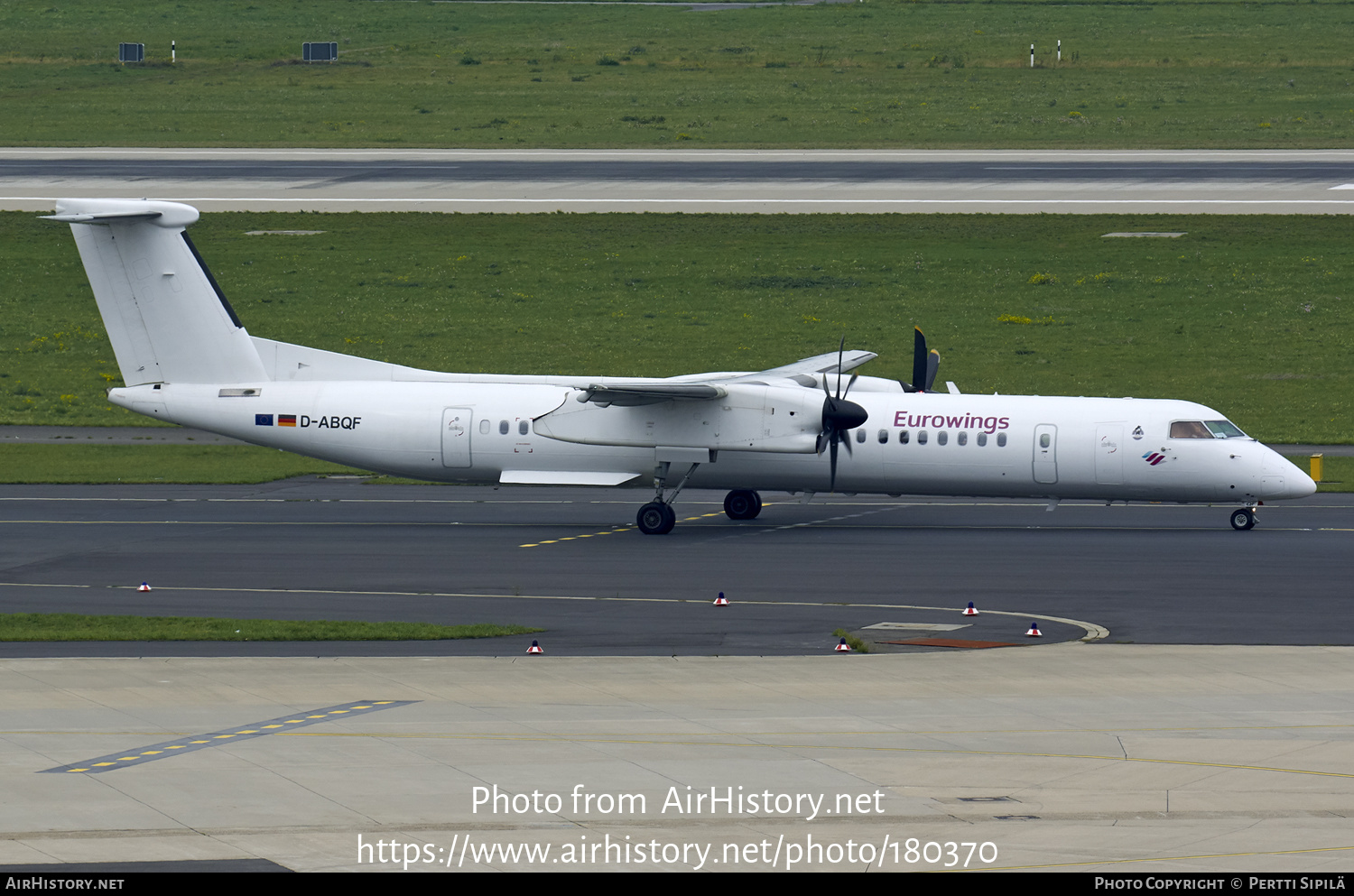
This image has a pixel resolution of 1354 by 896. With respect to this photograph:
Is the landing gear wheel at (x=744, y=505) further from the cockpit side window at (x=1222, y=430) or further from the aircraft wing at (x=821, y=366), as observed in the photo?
the cockpit side window at (x=1222, y=430)

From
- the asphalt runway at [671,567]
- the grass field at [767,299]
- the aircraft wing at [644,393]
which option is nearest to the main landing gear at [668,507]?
the asphalt runway at [671,567]

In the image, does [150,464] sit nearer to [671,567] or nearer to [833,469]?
[671,567]

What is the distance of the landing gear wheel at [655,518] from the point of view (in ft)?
110

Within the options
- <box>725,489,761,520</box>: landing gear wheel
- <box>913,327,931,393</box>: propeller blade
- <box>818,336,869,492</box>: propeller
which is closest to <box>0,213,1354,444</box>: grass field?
<box>913,327,931,393</box>: propeller blade

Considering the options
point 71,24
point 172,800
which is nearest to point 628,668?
point 172,800

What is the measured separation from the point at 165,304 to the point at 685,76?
69417 millimetres

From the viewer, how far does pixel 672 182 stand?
237 ft

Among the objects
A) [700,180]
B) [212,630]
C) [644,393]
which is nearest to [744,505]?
[644,393]

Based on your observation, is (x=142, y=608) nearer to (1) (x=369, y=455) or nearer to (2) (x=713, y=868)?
(1) (x=369, y=455)

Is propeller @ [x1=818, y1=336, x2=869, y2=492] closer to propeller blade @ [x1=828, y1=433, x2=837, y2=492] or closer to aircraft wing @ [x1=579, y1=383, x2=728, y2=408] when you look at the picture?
propeller blade @ [x1=828, y1=433, x2=837, y2=492]

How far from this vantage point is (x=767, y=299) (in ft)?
201

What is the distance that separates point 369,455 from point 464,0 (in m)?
114

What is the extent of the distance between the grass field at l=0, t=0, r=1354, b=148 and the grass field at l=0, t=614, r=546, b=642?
6052cm

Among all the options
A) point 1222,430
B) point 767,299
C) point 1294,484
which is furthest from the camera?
point 767,299
